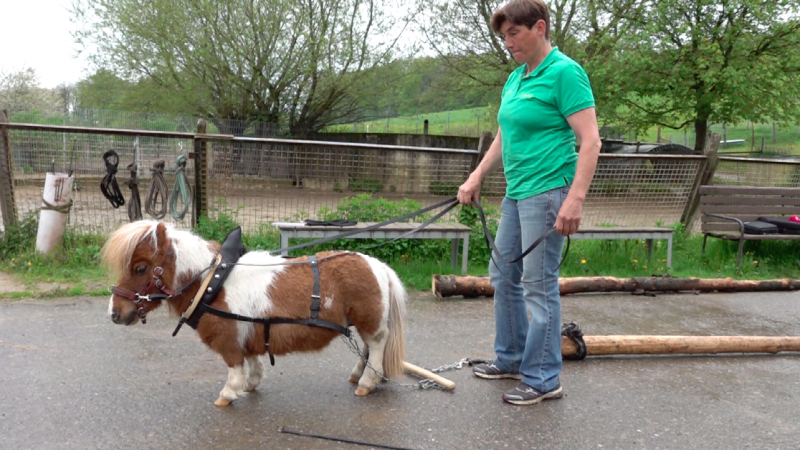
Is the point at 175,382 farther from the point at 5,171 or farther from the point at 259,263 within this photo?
the point at 5,171

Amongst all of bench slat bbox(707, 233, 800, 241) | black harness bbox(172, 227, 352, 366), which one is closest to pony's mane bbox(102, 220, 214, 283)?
black harness bbox(172, 227, 352, 366)

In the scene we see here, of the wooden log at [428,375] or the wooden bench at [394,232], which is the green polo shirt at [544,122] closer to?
the wooden log at [428,375]

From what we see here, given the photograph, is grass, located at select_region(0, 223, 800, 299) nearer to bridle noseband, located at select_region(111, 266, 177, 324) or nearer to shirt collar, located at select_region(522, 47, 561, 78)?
bridle noseband, located at select_region(111, 266, 177, 324)

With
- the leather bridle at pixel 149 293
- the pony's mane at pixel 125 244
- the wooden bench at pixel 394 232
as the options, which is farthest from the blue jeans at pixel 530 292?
the wooden bench at pixel 394 232

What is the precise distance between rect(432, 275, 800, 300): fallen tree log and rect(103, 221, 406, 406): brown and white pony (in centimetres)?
232

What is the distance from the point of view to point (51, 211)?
636 cm

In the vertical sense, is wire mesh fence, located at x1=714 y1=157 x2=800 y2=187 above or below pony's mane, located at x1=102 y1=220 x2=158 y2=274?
above

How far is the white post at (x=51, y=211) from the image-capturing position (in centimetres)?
635

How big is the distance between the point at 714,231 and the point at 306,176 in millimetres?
5695

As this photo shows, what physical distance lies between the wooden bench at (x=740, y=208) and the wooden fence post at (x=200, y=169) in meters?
6.76

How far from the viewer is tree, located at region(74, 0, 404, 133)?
14.9 m

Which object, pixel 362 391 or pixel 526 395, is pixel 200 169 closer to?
pixel 362 391

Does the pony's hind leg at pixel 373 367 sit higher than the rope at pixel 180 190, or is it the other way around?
the rope at pixel 180 190

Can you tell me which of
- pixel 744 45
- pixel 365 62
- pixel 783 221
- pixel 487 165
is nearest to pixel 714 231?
pixel 783 221
